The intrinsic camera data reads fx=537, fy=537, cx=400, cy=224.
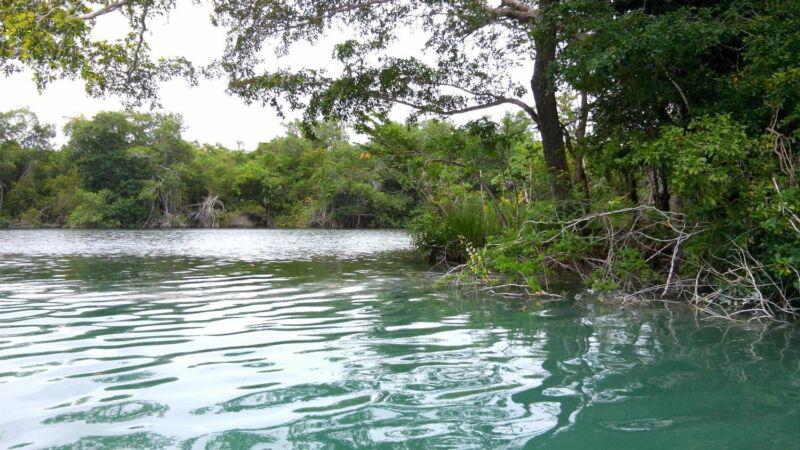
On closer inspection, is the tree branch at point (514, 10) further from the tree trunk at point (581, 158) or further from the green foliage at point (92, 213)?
the green foliage at point (92, 213)

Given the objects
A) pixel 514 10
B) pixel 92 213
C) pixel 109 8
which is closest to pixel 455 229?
pixel 514 10

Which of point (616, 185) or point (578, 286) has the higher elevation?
point (616, 185)

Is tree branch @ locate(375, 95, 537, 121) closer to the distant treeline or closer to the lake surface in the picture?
Answer: the lake surface

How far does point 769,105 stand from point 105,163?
47.0m

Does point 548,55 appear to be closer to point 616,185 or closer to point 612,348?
point 616,185

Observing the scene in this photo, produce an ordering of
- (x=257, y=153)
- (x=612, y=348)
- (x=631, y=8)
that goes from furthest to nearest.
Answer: (x=257, y=153) → (x=631, y=8) → (x=612, y=348)

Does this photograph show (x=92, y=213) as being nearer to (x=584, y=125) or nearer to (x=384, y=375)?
(x=584, y=125)

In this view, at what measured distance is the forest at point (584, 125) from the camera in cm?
608

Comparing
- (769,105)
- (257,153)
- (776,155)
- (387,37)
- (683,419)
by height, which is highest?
(257,153)

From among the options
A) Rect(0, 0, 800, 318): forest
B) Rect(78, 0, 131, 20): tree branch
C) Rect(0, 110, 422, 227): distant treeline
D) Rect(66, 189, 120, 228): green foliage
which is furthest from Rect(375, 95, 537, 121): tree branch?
Rect(66, 189, 120, 228): green foliage

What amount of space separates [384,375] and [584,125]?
9539 mm

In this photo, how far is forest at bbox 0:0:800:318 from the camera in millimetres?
6082

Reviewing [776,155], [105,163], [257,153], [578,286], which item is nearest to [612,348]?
[776,155]

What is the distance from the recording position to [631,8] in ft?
28.9
